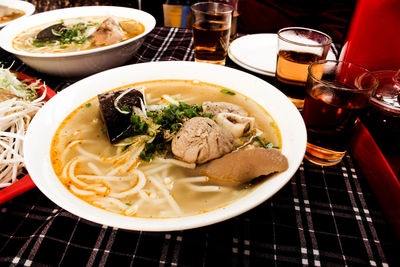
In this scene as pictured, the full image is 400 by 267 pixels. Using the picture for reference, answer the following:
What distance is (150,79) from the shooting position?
88.6 inches

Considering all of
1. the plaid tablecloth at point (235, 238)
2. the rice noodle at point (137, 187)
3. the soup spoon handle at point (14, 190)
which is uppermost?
the soup spoon handle at point (14, 190)

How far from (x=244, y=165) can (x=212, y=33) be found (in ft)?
5.07

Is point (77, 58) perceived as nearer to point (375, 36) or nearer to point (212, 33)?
point (212, 33)

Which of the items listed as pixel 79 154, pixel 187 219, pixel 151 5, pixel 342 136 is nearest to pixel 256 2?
pixel 151 5

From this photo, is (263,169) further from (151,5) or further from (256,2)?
(151,5)

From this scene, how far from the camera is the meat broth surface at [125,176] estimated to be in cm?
135

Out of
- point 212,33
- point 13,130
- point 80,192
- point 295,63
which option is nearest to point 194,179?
point 80,192

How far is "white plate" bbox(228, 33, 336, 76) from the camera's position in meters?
2.38

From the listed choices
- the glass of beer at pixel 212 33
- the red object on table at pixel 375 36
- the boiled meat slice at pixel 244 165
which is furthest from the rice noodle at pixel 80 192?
the red object on table at pixel 375 36

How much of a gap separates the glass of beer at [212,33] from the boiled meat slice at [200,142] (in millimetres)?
1185

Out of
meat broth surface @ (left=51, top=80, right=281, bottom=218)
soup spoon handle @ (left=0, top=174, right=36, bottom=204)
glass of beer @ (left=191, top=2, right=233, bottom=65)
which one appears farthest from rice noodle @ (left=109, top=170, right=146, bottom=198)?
glass of beer @ (left=191, top=2, right=233, bottom=65)

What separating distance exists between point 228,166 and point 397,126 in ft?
3.58

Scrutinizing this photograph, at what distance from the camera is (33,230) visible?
1.34 metres

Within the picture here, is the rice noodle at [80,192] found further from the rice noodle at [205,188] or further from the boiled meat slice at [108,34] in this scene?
the boiled meat slice at [108,34]
